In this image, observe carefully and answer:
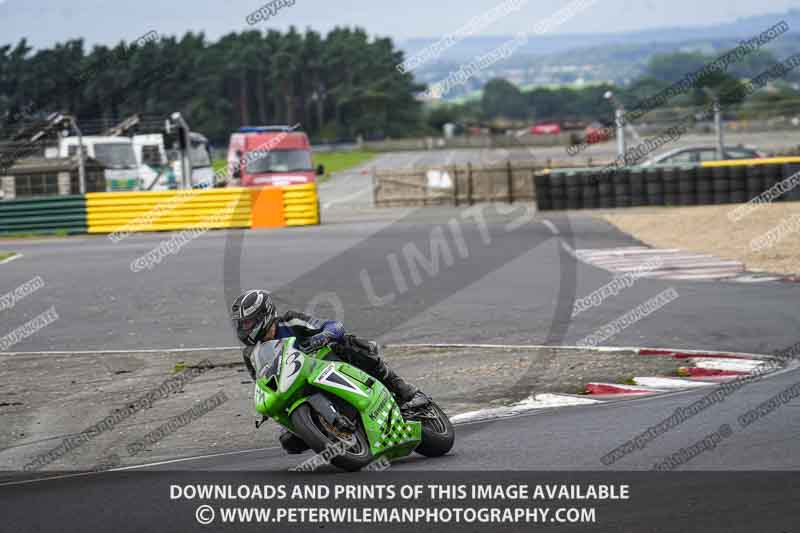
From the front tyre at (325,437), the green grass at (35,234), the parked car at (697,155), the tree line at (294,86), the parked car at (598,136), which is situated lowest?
the green grass at (35,234)

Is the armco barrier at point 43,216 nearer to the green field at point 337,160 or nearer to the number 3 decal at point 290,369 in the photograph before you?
the number 3 decal at point 290,369

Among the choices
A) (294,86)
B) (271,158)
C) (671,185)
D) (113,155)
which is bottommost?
(671,185)

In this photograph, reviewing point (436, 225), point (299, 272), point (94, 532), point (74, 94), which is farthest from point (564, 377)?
point (74, 94)

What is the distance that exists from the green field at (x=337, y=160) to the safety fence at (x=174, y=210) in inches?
1323

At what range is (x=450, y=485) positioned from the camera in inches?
285

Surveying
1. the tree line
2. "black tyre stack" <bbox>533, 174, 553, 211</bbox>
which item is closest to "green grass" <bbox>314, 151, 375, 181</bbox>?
the tree line

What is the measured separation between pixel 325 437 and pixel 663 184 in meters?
28.0

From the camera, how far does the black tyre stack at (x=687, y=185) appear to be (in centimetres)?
3409

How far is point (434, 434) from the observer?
842 cm

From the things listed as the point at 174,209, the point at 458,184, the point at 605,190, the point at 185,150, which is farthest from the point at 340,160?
the point at 174,209

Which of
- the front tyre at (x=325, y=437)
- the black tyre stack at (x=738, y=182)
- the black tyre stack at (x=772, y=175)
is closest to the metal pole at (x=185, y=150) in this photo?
the black tyre stack at (x=738, y=182)

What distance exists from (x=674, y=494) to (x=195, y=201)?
2688cm

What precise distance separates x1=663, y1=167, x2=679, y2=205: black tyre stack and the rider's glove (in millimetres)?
27457

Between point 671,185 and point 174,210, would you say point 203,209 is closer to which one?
point 174,210
